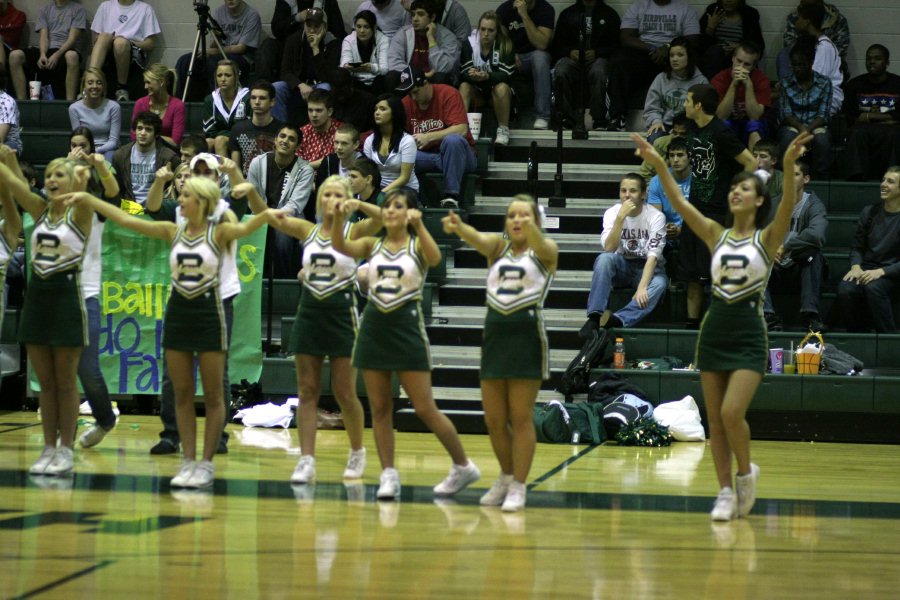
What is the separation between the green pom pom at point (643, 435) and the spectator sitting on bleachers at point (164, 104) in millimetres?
4634

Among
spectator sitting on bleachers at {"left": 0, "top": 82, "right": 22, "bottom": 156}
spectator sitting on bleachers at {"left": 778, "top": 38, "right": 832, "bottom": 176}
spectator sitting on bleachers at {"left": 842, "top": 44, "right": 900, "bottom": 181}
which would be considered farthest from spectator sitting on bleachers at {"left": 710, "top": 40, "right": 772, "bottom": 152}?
spectator sitting on bleachers at {"left": 0, "top": 82, "right": 22, "bottom": 156}

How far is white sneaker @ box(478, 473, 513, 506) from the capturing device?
5770 mm

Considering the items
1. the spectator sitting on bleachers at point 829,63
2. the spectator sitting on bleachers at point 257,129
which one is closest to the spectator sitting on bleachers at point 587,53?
the spectator sitting on bleachers at point 829,63

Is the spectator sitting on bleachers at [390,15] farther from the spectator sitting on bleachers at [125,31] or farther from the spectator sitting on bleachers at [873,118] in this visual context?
the spectator sitting on bleachers at [873,118]

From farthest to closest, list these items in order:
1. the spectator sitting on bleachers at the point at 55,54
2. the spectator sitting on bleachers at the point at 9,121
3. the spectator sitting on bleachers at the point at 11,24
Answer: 1. the spectator sitting on bleachers at the point at 11,24
2. the spectator sitting on bleachers at the point at 55,54
3. the spectator sitting on bleachers at the point at 9,121

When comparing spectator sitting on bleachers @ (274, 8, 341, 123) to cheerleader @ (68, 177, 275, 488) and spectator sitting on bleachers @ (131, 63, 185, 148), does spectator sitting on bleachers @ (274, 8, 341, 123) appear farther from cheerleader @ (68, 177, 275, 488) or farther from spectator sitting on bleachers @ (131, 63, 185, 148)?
cheerleader @ (68, 177, 275, 488)

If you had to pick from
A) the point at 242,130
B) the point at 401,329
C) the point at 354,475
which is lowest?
the point at 354,475

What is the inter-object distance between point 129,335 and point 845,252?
219 inches

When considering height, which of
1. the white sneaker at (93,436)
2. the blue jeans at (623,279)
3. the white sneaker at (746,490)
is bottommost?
the white sneaker at (93,436)

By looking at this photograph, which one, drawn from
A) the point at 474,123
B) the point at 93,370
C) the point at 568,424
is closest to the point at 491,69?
the point at 474,123

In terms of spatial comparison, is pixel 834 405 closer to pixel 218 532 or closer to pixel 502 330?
pixel 502 330

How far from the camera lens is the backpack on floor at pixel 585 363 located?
877cm

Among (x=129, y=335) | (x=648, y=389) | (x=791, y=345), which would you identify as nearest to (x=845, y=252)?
(x=791, y=345)

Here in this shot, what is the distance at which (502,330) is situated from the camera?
5.67 meters
